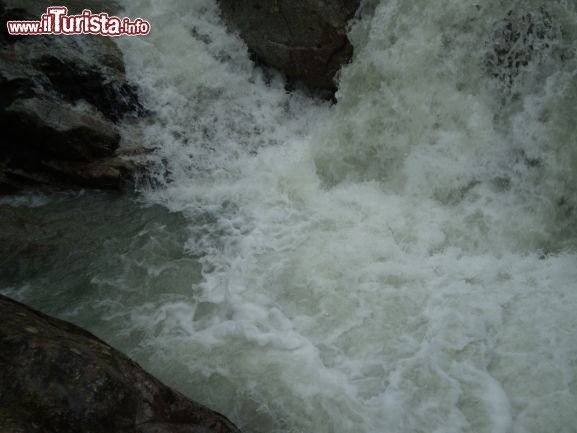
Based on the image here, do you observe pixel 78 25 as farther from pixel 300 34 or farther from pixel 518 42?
pixel 518 42

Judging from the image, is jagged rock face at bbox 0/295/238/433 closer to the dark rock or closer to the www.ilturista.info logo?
the dark rock

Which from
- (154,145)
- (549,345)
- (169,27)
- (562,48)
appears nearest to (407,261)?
(549,345)

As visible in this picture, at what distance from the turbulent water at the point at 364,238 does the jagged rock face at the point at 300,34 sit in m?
0.25

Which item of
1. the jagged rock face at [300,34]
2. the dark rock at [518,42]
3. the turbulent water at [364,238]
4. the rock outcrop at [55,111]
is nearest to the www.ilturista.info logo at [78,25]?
the rock outcrop at [55,111]

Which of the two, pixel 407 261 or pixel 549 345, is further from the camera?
pixel 407 261

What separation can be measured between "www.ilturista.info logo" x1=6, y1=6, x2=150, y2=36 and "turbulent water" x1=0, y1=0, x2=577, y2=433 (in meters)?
0.50

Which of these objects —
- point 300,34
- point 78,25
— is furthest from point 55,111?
point 300,34

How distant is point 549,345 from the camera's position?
3.76 m

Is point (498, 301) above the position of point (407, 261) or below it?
below

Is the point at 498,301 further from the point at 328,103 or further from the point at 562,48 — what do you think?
the point at 328,103

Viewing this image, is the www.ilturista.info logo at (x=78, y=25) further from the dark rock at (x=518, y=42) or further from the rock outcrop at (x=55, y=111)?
the dark rock at (x=518, y=42)

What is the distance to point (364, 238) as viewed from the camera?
513cm

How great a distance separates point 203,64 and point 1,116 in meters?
3.09

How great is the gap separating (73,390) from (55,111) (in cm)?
472
